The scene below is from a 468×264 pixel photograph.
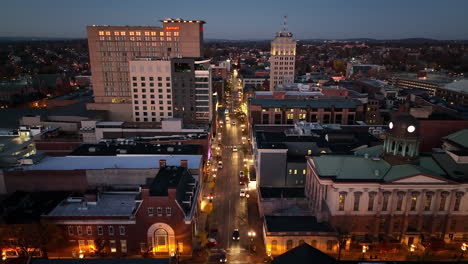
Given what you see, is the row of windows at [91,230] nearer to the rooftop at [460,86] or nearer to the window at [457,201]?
the window at [457,201]

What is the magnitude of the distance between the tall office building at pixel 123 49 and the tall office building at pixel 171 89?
63.2ft

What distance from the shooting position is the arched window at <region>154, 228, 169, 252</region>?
60250mm

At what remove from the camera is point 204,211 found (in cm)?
7781

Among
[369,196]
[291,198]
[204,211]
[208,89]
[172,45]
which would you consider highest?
[172,45]

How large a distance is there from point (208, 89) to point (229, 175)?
3816 cm

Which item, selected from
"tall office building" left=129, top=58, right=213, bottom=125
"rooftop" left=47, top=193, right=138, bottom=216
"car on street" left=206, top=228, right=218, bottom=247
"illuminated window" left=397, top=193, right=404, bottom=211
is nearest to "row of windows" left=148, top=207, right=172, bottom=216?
"rooftop" left=47, top=193, right=138, bottom=216

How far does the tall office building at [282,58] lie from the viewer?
605 feet

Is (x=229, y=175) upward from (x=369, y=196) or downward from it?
downward

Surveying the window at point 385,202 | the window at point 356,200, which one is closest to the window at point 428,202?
the window at point 385,202

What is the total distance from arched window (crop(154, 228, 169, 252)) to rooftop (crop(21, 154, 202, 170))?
19.6 metres

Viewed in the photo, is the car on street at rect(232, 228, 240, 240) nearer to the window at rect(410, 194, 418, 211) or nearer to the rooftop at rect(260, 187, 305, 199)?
the rooftop at rect(260, 187, 305, 199)

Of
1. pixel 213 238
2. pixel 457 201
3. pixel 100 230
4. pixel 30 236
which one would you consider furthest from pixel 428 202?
pixel 30 236

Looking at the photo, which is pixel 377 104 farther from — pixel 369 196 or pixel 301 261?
pixel 301 261

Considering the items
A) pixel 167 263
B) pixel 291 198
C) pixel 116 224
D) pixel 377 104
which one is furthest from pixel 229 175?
pixel 377 104
